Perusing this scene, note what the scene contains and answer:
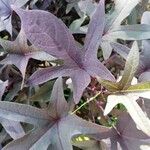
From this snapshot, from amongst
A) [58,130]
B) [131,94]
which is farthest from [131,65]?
[58,130]

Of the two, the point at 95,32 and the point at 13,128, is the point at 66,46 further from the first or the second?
the point at 13,128

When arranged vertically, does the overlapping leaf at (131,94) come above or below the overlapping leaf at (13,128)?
above

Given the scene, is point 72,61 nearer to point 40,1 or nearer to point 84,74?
point 84,74

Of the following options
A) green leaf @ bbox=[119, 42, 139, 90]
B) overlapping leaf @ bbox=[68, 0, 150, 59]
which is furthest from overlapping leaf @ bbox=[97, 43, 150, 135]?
overlapping leaf @ bbox=[68, 0, 150, 59]

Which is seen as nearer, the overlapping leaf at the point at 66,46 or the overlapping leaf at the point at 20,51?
the overlapping leaf at the point at 66,46

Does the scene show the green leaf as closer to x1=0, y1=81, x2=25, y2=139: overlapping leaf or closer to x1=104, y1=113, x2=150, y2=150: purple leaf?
x1=104, y1=113, x2=150, y2=150: purple leaf

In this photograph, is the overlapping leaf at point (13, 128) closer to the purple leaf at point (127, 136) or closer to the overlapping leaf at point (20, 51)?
the overlapping leaf at point (20, 51)

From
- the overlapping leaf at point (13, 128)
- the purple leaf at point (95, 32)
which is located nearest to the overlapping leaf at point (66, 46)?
the purple leaf at point (95, 32)
